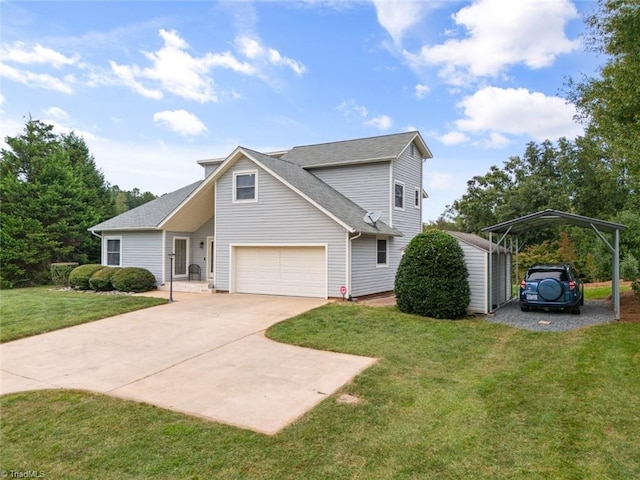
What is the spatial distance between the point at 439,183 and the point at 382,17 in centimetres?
2565

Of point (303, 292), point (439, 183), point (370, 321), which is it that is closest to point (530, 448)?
point (370, 321)

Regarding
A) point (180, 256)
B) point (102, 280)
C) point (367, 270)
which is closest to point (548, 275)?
point (367, 270)

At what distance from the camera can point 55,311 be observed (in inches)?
450

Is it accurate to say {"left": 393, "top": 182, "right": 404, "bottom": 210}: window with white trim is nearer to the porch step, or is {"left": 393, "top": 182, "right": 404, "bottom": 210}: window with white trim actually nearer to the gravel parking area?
the gravel parking area

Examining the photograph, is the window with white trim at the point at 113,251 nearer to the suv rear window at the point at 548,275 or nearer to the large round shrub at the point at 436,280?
the large round shrub at the point at 436,280

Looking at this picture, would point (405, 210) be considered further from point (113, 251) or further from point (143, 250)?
point (113, 251)

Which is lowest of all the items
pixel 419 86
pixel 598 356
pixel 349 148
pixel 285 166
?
pixel 598 356

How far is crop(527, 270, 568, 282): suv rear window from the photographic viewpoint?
36.9 ft

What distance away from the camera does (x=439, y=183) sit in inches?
1444

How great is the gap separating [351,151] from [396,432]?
15.8 metres

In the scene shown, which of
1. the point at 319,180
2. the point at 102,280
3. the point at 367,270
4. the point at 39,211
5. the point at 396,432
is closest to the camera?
the point at 396,432

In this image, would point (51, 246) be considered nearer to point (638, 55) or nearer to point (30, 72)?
point (30, 72)

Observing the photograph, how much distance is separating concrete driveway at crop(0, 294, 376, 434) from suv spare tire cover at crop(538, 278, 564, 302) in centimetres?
718

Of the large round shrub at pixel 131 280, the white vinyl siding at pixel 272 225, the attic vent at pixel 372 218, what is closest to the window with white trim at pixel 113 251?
the large round shrub at pixel 131 280
